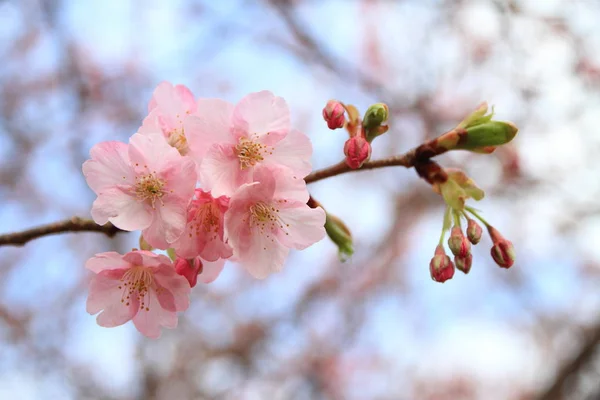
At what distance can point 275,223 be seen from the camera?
118 cm

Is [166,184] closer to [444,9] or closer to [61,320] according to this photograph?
[444,9]

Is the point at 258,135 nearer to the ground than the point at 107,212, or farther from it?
farther from it

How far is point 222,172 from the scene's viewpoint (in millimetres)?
1124

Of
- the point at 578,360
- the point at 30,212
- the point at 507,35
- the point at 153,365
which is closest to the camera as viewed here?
the point at 578,360

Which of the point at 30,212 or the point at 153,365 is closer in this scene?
the point at 153,365

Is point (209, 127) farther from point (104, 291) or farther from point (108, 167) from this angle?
point (104, 291)

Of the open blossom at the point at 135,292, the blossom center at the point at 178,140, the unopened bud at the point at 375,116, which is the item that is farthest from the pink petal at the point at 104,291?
the unopened bud at the point at 375,116

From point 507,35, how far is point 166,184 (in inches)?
189

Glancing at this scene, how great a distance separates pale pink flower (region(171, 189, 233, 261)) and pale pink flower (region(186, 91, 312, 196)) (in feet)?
0.14

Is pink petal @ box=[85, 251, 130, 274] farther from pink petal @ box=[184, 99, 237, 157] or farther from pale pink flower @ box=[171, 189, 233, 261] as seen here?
pink petal @ box=[184, 99, 237, 157]

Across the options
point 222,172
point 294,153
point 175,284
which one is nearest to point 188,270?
point 175,284

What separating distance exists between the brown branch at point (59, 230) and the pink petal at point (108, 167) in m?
Result: 0.09

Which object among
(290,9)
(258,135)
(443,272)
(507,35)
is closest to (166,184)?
(258,135)

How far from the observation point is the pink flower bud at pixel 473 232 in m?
1.22
